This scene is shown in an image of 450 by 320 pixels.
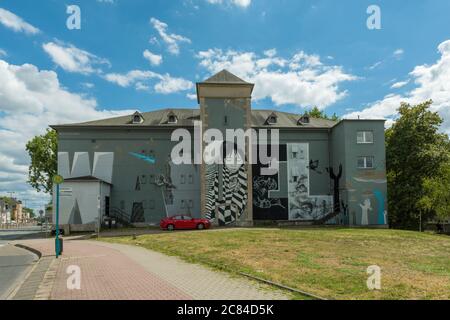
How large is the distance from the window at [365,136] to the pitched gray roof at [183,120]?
4408mm

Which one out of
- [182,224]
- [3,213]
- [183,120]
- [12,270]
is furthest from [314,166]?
[3,213]

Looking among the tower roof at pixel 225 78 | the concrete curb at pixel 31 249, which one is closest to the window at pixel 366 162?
the tower roof at pixel 225 78

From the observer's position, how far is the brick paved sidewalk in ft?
26.8

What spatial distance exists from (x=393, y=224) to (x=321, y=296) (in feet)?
119

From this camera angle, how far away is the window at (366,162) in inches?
1401

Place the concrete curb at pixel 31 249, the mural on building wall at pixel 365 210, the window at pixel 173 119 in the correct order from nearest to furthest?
the concrete curb at pixel 31 249 < the mural on building wall at pixel 365 210 < the window at pixel 173 119

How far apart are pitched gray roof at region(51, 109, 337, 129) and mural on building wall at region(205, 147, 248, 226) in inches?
208

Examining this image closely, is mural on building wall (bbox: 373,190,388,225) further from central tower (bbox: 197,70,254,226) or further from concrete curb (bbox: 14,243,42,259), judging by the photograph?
concrete curb (bbox: 14,243,42,259)

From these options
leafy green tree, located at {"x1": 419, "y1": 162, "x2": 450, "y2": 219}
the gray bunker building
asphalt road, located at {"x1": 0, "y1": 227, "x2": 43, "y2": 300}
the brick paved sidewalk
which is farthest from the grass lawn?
leafy green tree, located at {"x1": 419, "y1": 162, "x2": 450, "y2": 219}

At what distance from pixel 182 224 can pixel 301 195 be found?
12856mm

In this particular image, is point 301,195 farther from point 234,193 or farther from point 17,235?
point 17,235

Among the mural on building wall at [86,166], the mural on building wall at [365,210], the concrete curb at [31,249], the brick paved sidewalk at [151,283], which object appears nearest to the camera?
the brick paved sidewalk at [151,283]

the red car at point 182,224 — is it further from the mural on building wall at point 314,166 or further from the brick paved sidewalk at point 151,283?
the brick paved sidewalk at point 151,283

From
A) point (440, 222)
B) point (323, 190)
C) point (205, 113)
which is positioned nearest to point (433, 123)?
point (440, 222)
